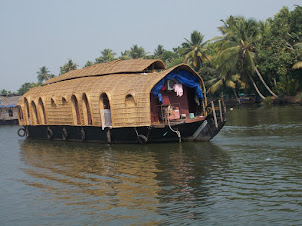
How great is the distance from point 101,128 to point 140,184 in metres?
6.31

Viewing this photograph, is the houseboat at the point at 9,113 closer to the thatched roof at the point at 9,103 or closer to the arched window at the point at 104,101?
the thatched roof at the point at 9,103

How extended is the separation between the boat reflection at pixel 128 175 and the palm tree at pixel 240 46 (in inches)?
712

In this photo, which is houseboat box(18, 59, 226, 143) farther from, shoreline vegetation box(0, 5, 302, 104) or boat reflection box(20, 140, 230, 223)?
shoreline vegetation box(0, 5, 302, 104)

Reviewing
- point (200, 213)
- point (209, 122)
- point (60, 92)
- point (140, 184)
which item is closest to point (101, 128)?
point (60, 92)

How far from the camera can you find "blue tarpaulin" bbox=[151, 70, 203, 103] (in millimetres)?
13172

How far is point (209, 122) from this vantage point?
42.6 ft

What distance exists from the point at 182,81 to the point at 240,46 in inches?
704

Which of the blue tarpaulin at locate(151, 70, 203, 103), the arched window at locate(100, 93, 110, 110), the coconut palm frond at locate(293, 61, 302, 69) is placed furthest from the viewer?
the coconut palm frond at locate(293, 61, 302, 69)

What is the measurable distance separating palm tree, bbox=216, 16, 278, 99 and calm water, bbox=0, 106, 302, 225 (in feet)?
55.3

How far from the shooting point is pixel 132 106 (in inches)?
506

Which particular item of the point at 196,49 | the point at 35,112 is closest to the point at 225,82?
the point at 196,49

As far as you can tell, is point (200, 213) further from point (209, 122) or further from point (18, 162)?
point (18, 162)

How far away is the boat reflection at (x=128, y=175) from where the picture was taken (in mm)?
7059

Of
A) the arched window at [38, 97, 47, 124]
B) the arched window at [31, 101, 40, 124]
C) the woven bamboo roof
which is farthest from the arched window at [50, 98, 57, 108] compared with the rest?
the arched window at [31, 101, 40, 124]
